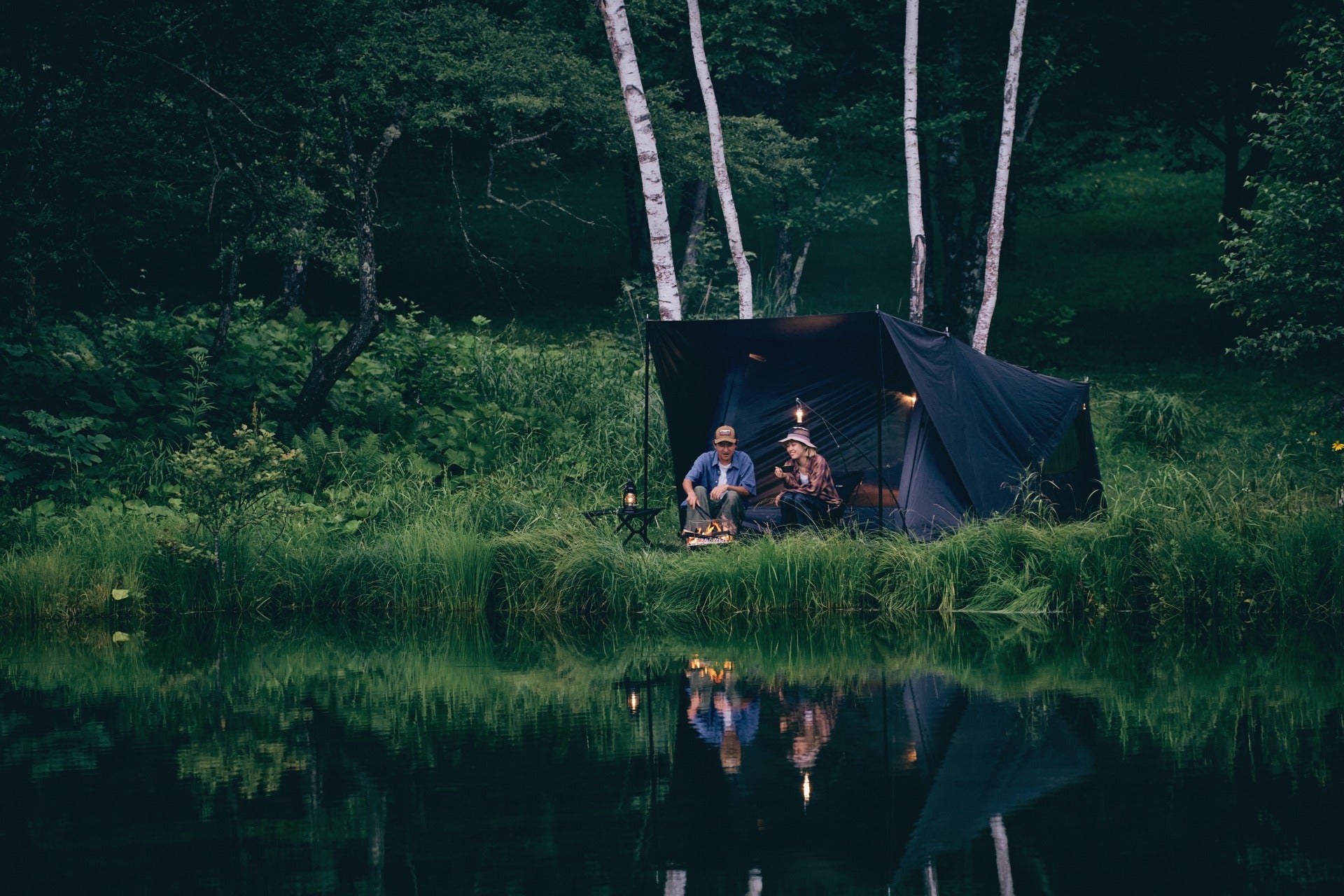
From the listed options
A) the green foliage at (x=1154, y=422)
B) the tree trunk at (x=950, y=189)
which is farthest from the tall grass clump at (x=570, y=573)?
the tree trunk at (x=950, y=189)

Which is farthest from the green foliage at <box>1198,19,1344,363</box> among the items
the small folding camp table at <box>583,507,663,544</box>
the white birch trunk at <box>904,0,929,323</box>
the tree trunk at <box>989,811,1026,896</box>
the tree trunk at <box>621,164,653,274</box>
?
the tree trunk at <box>621,164,653,274</box>

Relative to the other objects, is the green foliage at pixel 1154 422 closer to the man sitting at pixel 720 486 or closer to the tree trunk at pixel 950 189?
the tree trunk at pixel 950 189

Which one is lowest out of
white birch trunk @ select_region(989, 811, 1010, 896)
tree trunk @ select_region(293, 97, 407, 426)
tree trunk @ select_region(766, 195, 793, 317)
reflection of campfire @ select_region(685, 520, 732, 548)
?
white birch trunk @ select_region(989, 811, 1010, 896)

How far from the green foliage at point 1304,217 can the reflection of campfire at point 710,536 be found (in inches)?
245

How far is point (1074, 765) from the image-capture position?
580 centimetres

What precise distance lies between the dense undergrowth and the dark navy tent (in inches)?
22.3

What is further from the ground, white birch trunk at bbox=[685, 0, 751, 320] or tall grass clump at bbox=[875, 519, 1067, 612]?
white birch trunk at bbox=[685, 0, 751, 320]

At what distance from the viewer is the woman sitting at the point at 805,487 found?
467 inches

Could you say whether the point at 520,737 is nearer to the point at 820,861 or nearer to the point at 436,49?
the point at 820,861

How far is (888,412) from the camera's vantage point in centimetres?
1277

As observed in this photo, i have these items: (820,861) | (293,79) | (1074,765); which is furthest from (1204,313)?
(820,861)

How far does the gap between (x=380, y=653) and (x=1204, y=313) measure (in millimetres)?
19921

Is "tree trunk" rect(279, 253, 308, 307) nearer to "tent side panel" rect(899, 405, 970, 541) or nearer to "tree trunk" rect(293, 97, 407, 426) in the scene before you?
"tree trunk" rect(293, 97, 407, 426)

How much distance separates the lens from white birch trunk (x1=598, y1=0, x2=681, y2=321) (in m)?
14.6
